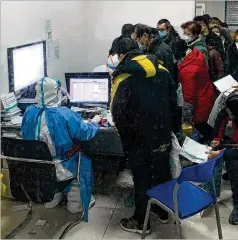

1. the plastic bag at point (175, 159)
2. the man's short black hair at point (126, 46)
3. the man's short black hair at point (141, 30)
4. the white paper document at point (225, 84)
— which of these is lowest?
the plastic bag at point (175, 159)

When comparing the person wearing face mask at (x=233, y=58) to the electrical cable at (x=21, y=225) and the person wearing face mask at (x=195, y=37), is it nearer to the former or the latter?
the person wearing face mask at (x=195, y=37)

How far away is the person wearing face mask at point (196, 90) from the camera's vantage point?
395cm

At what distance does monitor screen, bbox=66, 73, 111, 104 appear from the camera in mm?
3562

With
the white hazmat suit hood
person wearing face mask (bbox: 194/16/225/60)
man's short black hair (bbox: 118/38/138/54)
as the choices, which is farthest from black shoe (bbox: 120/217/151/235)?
person wearing face mask (bbox: 194/16/225/60)

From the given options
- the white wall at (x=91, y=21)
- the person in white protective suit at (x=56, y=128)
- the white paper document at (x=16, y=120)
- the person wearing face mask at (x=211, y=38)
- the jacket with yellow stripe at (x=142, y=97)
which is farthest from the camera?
the white wall at (x=91, y=21)

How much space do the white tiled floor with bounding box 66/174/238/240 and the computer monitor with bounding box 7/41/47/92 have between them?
3.85 ft

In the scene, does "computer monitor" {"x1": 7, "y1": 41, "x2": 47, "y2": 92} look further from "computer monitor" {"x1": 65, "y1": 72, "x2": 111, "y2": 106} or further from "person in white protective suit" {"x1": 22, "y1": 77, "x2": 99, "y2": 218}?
"person in white protective suit" {"x1": 22, "y1": 77, "x2": 99, "y2": 218}

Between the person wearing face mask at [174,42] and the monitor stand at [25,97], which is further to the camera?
the person wearing face mask at [174,42]

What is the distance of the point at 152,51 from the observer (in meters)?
3.51

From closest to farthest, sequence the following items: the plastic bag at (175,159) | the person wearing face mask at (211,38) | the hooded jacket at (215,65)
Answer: the plastic bag at (175,159) → the hooded jacket at (215,65) → the person wearing face mask at (211,38)

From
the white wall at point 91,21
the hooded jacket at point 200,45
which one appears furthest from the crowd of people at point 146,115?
the white wall at point 91,21

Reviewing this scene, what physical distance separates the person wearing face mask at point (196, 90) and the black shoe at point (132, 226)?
1.38m

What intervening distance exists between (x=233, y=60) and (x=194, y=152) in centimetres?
165

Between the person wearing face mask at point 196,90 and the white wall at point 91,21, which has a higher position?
the white wall at point 91,21
